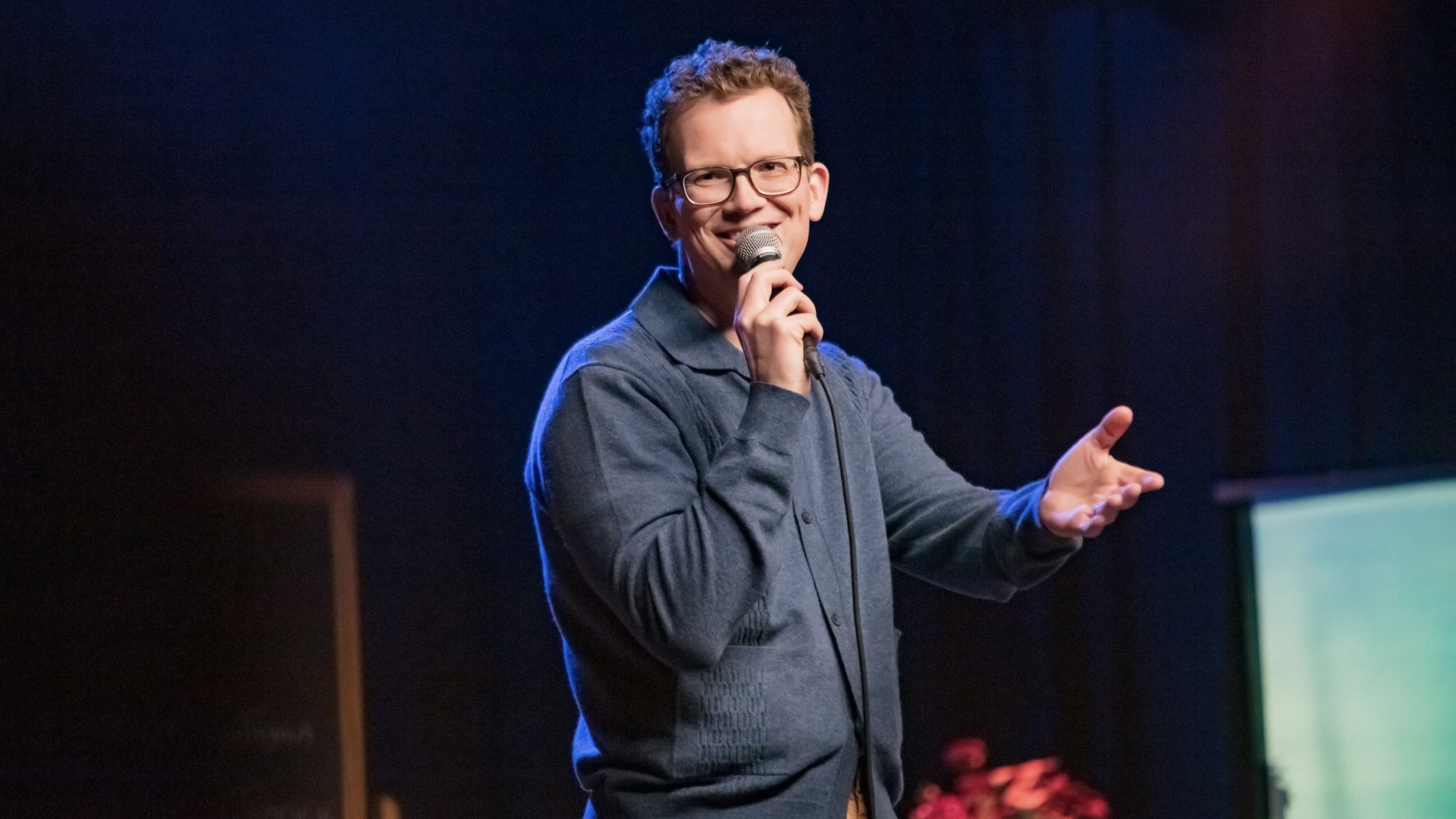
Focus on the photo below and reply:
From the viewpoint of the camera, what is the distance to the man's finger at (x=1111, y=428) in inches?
62.6

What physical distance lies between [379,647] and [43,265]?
1.02 metres

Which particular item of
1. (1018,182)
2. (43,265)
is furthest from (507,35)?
(1018,182)

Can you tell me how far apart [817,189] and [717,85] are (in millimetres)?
204

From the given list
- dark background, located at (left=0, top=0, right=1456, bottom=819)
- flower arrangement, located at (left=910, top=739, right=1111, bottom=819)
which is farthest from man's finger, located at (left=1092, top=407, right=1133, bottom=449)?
dark background, located at (left=0, top=0, right=1456, bottom=819)

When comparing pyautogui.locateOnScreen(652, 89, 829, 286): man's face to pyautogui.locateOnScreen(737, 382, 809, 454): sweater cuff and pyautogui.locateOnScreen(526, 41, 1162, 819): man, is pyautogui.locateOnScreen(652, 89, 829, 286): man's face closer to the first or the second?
pyautogui.locateOnScreen(526, 41, 1162, 819): man

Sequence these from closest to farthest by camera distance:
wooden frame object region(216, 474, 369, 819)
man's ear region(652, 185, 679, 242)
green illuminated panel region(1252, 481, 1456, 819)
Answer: man's ear region(652, 185, 679, 242) → green illuminated panel region(1252, 481, 1456, 819) → wooden frame object region(216, 474, 369, 819)

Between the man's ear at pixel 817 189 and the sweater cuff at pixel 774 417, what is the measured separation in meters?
0.34

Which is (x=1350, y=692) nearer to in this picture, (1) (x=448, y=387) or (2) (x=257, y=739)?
(1) (x=448, y=387)

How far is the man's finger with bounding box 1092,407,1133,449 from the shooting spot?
159 cm

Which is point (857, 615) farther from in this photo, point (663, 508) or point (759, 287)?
point (759, 287)

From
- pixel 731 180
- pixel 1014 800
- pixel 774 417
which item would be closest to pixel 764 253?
pixel 731 180

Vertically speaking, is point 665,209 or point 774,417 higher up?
point 665,209

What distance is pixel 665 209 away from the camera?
5.47ft

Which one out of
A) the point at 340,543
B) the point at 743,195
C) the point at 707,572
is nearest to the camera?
the point at 707,572
